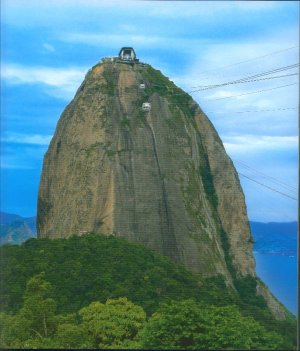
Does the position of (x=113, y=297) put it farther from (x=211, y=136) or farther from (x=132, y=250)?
(x=211, y=136)

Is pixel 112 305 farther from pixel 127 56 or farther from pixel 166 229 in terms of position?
pixel 127 56

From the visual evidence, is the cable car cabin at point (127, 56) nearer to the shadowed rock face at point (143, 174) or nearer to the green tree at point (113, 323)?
the shadowed rock face at point (143, 174)

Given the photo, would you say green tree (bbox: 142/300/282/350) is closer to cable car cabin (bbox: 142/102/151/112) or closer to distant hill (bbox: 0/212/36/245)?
distant hill (bbox: 0/212/36/245)

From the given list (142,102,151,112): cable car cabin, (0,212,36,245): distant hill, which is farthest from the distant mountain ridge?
(142,102,151,112): cable car cabin

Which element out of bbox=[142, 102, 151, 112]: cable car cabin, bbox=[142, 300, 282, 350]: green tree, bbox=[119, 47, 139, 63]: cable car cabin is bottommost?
bbox=[142, 300, 282, 350]: green tree

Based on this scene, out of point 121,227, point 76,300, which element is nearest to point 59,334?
point 76,300

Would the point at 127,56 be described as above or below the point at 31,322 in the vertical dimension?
above

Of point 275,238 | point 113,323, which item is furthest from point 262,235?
point 113,323
